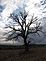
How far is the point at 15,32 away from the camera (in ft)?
112

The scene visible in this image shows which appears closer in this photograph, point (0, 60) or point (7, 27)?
point (0, 60)

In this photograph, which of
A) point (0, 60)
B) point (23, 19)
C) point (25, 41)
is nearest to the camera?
point (0, 60)

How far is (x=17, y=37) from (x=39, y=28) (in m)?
4.66

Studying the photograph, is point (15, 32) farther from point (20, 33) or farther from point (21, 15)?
point (21, 15)

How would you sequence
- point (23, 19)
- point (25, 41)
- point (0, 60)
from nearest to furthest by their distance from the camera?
point (0, 60) → point (25, 41) → point (23, 19)

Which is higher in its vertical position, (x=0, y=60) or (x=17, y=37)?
(x=17, y=37)

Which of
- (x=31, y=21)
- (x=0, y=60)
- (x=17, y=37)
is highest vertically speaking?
(x=31, y=21)

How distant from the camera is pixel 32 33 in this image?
1351 inches

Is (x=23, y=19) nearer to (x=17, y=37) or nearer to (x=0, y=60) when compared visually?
(x=17, y=37)

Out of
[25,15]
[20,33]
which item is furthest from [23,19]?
[20,33]

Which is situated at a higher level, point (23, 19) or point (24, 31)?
point (23, 19)

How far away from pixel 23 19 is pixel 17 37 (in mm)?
3727

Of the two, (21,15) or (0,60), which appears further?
(21,15)

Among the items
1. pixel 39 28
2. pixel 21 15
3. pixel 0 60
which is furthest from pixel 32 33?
pixel 0 60
